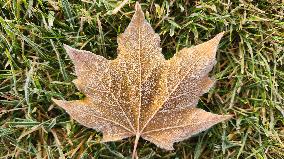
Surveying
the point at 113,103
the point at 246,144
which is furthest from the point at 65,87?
the point at 246,144

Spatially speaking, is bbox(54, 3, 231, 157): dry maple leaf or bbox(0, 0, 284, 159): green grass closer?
bbox(54, 3, 231, 157): dry maple leaf

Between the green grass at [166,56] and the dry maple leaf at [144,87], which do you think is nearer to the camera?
the dry maple leaf at [144,87]

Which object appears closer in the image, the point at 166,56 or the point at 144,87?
the point at 144,87
